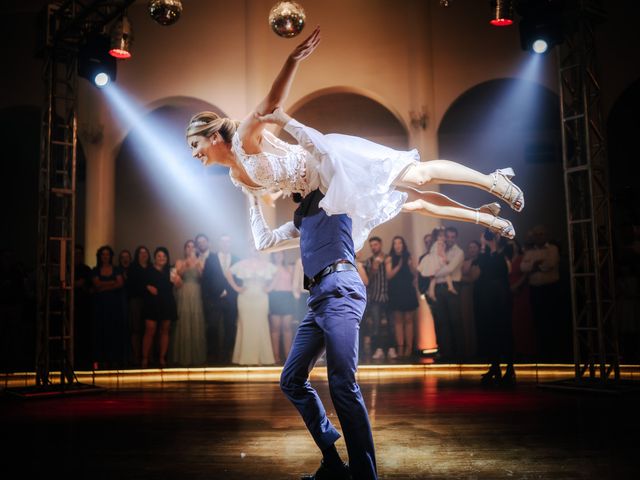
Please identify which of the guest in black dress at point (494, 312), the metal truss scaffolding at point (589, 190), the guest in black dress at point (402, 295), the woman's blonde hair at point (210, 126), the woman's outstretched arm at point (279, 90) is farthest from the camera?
the guest in black dress at point (402, 295)

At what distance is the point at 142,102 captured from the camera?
34.6 feet

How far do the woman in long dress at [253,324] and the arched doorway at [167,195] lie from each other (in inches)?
206

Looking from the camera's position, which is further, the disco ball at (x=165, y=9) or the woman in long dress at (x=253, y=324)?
the woman in long dress at (x=253, y=324)

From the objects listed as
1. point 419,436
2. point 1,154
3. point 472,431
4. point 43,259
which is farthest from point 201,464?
point 1,154

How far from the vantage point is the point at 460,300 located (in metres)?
7.82

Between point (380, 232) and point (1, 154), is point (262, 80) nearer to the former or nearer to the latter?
point (380, 232)

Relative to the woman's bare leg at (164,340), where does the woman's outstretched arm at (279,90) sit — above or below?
above

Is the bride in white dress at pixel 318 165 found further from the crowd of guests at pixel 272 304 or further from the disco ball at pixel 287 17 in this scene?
the crowd of guests at pixel 272 304

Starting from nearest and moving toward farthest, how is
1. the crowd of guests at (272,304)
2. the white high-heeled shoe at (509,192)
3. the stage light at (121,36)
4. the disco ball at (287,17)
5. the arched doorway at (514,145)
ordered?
the white high-heeled shoe at (509,192), the disco ball at (287,17), the stage light at (121,36), the crowd of guests at (272,304), the arched doorway at (514,145)

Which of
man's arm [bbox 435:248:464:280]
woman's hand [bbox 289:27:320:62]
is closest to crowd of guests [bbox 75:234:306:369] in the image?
man's arm [bbox 435:248:464:280]

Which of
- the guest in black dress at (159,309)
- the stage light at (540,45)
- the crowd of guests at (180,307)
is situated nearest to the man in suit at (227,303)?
the crowd of guests at (180,307)

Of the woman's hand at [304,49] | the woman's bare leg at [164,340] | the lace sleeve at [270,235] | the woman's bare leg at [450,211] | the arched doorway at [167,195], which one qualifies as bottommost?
the woman's bare leg at [164,340]

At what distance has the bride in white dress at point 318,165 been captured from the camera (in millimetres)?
2551

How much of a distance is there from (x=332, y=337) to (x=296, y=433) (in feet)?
6.02
